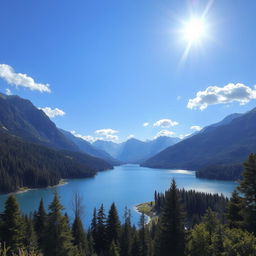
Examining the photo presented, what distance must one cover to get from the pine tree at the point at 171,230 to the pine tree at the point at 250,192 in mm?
6508

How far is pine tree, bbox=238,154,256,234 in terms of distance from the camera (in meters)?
19.9

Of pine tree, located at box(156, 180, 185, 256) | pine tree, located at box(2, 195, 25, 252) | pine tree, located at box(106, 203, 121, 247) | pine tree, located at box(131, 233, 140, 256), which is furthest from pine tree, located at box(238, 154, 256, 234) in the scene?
pine tree, located at box(106, 203, 121, 247)

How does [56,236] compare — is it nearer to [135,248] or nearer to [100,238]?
[135,248]

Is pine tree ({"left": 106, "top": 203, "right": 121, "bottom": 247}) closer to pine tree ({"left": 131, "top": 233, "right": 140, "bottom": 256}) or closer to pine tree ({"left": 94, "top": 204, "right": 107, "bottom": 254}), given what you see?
pine tree ({"left": 94, "top": 204, "right": 107, "bottom": 254})

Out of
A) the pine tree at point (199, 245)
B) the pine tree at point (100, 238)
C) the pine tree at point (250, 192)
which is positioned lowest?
the pine tree at point (100, 238)

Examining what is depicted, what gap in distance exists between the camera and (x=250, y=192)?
20.6 meters

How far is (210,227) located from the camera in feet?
92.9

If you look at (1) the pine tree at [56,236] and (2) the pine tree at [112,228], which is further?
(2) the pine tree at [112,228]

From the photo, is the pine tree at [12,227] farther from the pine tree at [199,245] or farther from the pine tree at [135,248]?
the pine tree at [135,248]

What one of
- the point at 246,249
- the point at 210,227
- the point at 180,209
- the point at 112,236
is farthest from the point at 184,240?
the point at 112,236

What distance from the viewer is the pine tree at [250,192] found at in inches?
783

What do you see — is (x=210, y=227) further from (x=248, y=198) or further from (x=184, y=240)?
(x=248, y=198)

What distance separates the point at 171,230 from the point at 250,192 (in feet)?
28.3

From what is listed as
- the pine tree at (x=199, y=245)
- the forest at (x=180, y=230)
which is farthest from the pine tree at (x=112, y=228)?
the pine tree at (x=199, y=245)
